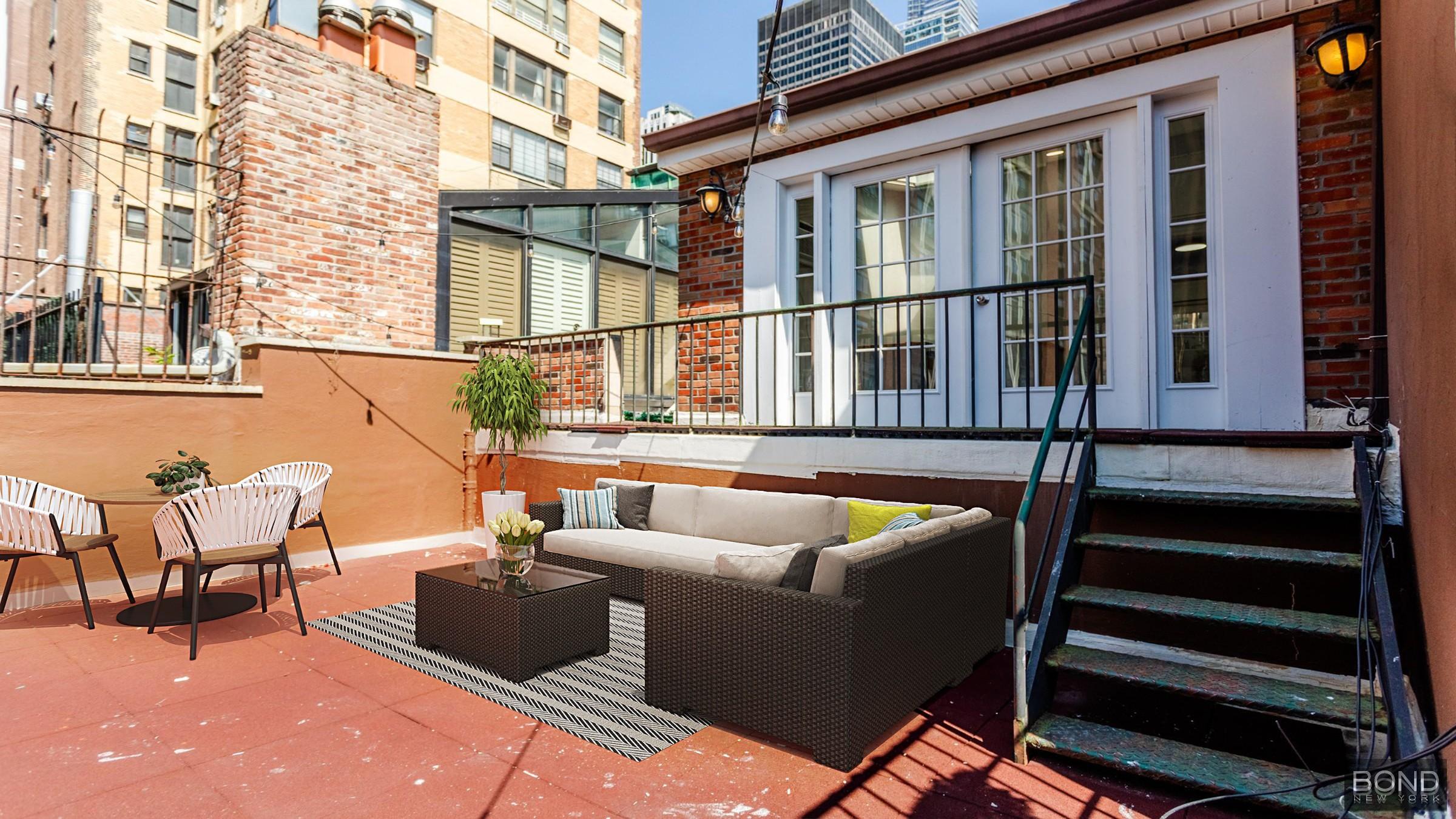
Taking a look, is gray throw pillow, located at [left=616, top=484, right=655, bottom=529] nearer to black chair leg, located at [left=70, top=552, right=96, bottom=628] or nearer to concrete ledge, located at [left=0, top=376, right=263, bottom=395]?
concrete ledge, located at [left=0, top=376, right=263, bottom=395]

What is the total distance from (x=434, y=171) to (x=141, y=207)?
1251 cm

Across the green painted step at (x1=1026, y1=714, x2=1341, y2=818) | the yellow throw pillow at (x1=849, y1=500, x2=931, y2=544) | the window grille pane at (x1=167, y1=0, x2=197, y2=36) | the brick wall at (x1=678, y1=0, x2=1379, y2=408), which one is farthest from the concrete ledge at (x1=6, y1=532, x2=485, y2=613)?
the window grille pane at (x1=167, y1=0, x2=197, y2=36)

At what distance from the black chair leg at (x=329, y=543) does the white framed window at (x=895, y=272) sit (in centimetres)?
406

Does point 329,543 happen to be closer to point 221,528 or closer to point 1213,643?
point 221,528

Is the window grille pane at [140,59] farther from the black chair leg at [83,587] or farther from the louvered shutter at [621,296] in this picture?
the black chair leg at [83,587]

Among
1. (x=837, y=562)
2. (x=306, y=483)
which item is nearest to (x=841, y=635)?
(x=837, y=562)

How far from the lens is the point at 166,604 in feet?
15.3

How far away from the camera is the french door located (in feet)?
14.1

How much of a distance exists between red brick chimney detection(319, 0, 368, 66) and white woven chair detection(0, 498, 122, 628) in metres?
4.79

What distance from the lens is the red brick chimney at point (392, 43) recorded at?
7.16 metres

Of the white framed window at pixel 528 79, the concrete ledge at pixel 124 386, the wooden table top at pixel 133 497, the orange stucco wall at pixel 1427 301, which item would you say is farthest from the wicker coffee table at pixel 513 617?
the white framed window at pixel 528 79

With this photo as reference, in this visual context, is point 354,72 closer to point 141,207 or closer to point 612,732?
point 612,732

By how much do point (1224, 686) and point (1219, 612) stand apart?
0.32 metres

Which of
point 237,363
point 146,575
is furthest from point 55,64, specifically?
point 146,575
